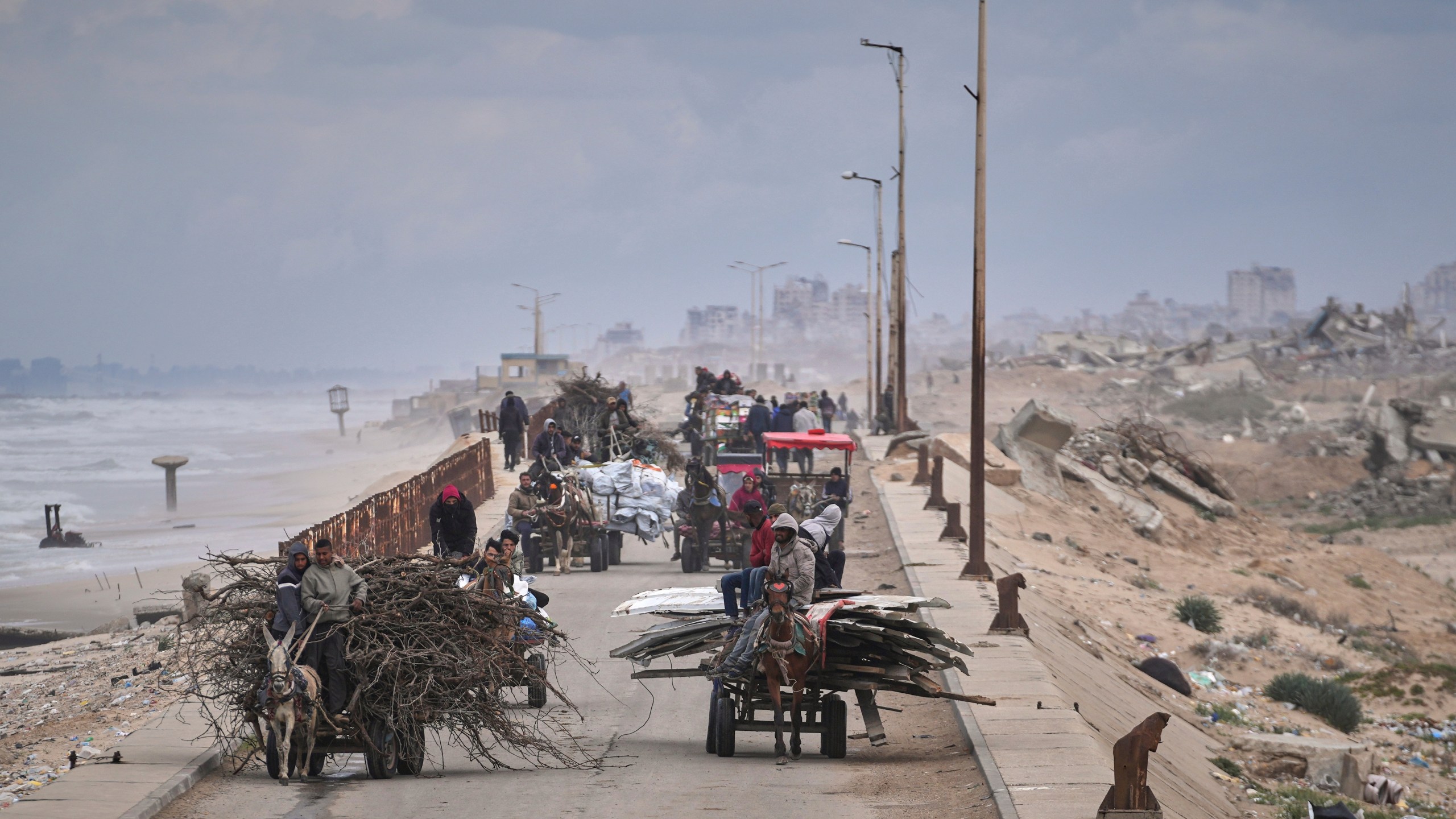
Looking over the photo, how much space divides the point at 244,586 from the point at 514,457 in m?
24.8

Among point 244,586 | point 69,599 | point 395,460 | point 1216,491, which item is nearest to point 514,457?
point 69,599

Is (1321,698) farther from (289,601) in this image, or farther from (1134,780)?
(289,601)

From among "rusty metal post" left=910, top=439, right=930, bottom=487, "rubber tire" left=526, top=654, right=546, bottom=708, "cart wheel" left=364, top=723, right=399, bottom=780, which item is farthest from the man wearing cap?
"rusty metal post" left=910, top=439, right=930, bottom=487

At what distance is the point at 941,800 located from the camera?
10203 mm

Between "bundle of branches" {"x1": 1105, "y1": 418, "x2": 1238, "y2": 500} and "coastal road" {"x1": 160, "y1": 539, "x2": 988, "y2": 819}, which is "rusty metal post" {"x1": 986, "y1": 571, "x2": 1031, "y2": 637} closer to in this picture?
"coastal road" {"x1": 160, "y1": 539, "x2": 988, "y2": 819}

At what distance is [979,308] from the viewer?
747 inches

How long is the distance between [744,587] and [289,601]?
3.66 m

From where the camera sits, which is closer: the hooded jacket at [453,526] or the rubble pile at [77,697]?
the rubble pile at [77,697]

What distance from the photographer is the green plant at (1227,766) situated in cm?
1451

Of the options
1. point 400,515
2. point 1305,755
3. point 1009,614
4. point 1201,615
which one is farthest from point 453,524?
point 1201,615

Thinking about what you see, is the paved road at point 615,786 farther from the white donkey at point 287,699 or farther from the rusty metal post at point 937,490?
the rusty metal post at point 937,490

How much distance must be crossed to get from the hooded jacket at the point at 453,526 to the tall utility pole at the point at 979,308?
7.34m

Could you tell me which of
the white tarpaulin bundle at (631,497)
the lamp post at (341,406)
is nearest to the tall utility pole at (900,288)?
the white tarpaulin bundle at (631,497)

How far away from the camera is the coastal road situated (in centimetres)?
989
